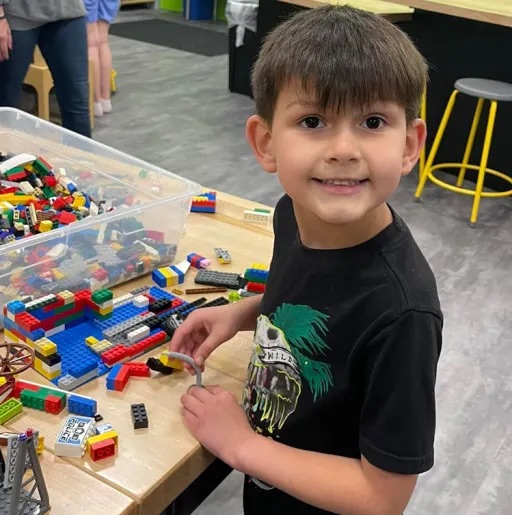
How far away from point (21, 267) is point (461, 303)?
69.5 inches

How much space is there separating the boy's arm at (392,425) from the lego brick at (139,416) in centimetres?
21

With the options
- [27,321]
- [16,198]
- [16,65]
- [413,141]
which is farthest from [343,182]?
[16,65]

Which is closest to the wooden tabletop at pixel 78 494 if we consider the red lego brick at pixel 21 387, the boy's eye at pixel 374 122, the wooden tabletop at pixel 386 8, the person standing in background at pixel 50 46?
the red lego brick at pixel 21 387

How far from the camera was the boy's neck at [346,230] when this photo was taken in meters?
0.69

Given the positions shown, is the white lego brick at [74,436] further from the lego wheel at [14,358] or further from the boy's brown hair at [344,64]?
the boy's brown hair at [344,64]

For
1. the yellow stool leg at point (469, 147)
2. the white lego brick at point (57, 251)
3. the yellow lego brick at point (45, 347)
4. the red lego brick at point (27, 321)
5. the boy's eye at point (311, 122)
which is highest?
the boy's eye at point (311, 122)

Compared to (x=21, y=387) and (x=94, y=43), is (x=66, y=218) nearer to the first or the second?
(x=21, y=387)

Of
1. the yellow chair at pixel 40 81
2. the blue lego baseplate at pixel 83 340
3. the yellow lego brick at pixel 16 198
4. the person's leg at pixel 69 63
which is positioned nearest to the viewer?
the blue lego baseplate at pixel 83 340

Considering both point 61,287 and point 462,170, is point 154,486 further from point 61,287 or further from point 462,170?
point 462,170

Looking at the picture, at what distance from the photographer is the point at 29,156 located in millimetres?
1269

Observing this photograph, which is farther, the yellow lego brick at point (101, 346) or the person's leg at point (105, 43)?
the person's leg at point (105, 43)

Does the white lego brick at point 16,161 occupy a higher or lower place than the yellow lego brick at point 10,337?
higher

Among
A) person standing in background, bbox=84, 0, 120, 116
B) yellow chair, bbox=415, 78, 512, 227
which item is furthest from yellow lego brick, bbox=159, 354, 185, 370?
person standing in background, bbox=84, 0, 120, 116

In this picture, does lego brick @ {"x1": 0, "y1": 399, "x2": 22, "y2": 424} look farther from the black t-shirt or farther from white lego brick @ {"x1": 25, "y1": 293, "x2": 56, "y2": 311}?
the black t-shirt
